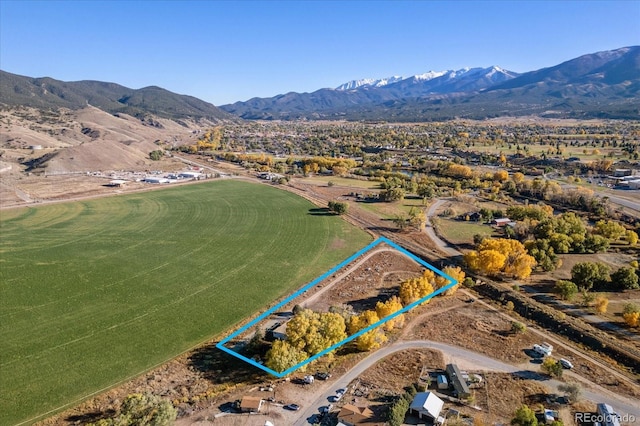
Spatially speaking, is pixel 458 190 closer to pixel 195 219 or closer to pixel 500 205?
pixel 500 205

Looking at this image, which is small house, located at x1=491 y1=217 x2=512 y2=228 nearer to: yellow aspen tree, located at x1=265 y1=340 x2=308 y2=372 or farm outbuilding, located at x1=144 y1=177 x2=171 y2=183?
yellow aspen tree, located at x1=265 y1=340 x2=308 y2=372

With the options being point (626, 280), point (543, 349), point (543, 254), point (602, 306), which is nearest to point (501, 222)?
point (543, 254)

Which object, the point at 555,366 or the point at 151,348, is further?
the point at 151,348

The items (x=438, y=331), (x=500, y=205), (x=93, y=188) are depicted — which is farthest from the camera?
(x=93, y=188)

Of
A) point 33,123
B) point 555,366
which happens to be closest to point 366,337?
point 555,366

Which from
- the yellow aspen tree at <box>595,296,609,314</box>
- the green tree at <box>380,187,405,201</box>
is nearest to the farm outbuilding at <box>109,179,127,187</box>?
the green tree at <box>380,187,405,201</box>

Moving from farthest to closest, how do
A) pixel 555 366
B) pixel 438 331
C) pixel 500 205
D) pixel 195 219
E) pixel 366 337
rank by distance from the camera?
pixel 500 205 < pixel 195 219 < pixel 438 331 < pixel 366 337 < pixel 555 366
